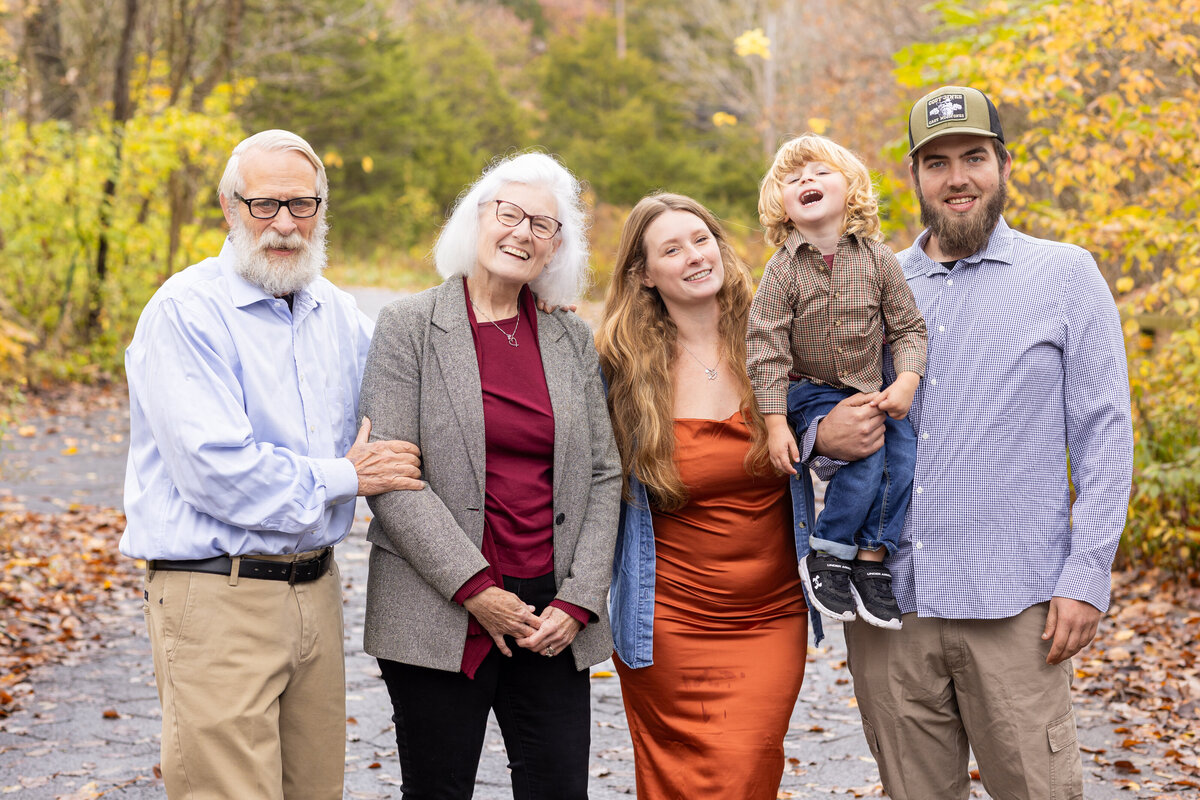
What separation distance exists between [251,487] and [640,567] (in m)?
1.23

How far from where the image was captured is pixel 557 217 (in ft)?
11.0

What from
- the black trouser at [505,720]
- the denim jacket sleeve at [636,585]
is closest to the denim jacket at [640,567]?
the denim jacket sleeve at [636,585]

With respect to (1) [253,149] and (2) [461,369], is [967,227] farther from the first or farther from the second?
(1) [253,149]

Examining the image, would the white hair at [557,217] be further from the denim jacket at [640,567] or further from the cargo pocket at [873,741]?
the cargo pocket at [873,741]

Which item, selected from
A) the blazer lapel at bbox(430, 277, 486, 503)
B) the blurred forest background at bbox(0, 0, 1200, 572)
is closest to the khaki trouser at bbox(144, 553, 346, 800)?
the blazer lapel at bbox(430, 277, 486, 503)

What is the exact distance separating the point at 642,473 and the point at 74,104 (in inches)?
637

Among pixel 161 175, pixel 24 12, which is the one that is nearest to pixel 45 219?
pixel 161 175

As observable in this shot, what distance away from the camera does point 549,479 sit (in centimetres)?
322

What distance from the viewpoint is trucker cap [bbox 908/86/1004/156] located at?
3.17 metres

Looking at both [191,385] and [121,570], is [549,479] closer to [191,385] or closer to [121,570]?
[191,385]

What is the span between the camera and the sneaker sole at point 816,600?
3168 mm

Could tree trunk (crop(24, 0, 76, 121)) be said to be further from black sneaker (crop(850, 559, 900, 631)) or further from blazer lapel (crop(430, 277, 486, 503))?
black sneaker (crop(850, 559, 900, 631))

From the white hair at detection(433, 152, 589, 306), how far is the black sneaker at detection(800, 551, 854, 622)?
112 cm

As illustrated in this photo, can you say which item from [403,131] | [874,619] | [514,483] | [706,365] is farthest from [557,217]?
[403,131]
